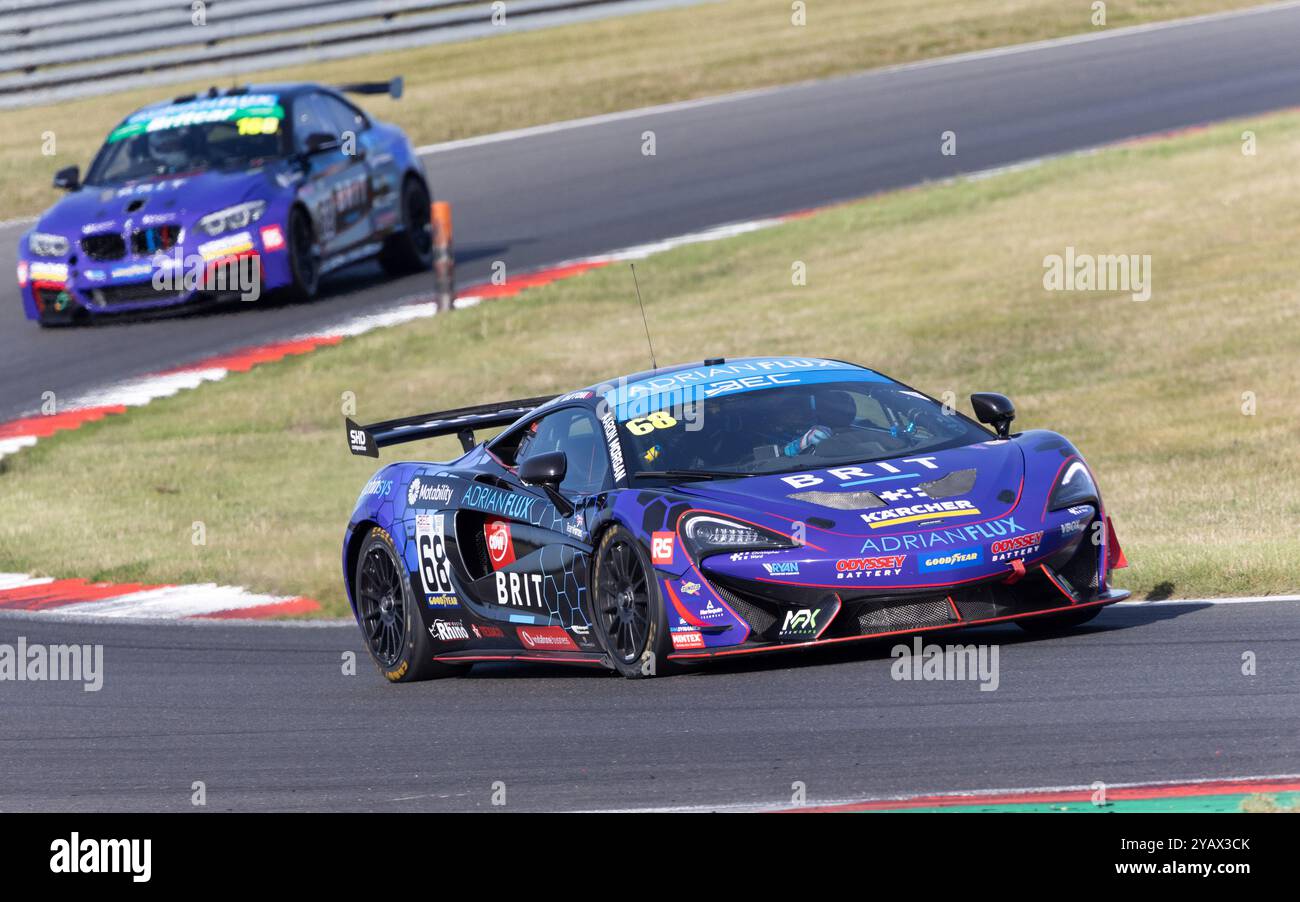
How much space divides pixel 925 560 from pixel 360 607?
324 centimetres

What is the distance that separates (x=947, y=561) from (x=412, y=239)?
44.2 feet

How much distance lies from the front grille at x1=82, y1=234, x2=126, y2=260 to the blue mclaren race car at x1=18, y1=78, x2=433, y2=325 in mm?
11

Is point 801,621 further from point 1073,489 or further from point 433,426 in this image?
Result: point 433,426

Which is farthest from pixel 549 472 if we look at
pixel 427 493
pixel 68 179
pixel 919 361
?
pixel 68 179

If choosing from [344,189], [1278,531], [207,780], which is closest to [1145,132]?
[344,189]

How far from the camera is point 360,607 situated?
33.4ft

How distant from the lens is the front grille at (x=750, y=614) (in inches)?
313

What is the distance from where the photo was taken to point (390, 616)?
9.86m

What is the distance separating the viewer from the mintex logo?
7883 millimetres

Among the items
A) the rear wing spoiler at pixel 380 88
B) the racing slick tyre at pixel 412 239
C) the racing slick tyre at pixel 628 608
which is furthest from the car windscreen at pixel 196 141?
the racing slick tyre at pixel 628 608
